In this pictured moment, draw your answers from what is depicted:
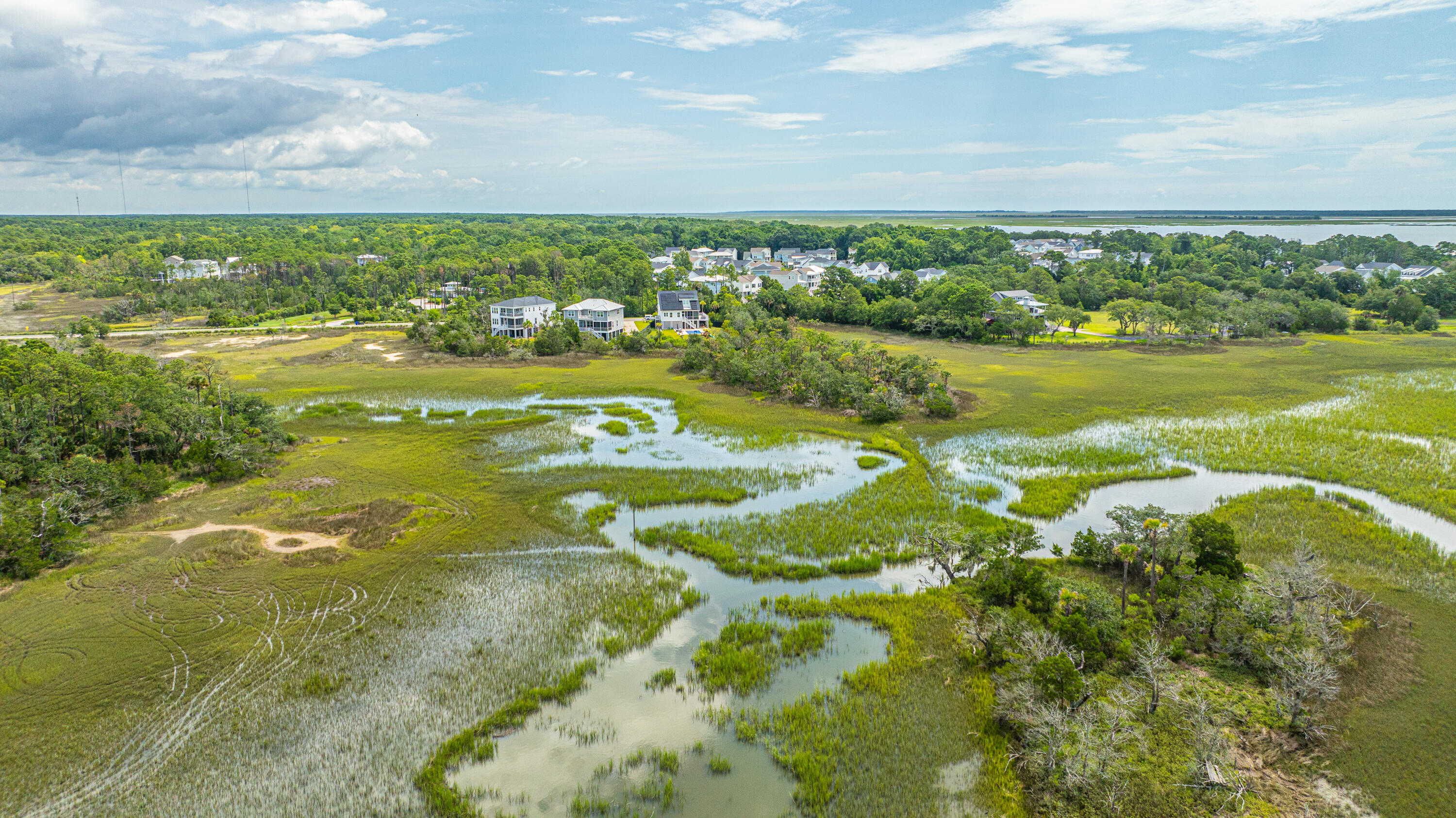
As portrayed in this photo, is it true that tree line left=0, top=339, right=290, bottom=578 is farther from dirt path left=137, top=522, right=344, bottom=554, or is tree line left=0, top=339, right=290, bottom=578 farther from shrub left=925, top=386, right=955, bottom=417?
shrub left=925, top=386, right=955, bottom=417

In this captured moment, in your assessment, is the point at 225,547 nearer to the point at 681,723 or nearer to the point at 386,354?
the point at 681,723

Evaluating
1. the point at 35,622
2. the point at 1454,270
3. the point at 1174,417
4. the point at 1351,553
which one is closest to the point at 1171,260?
the point at 1454,270

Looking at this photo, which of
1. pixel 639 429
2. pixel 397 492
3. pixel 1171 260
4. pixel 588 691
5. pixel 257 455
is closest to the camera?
pixel 588 691

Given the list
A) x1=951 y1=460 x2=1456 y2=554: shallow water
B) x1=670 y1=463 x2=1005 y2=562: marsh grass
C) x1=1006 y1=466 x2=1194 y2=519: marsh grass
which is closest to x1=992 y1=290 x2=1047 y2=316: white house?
x1=951 y1=460 x2=1456 y2=554: shallow water

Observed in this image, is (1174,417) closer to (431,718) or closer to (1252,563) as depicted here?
(1252,563)

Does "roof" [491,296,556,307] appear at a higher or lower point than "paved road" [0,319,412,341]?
higher

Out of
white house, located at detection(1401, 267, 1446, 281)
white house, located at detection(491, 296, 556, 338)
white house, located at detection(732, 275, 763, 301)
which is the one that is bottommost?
white house, located at detection(491, 296, 556, 338)

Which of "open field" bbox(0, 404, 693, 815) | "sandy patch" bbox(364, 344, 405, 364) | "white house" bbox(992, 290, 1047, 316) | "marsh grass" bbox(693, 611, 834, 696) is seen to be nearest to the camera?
"open field" bbox(0, 404, 693, 815)

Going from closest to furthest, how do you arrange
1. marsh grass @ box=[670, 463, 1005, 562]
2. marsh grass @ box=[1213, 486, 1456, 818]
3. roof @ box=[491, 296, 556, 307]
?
marsh grass @ box=[1213, 486, 1456, 818], marsh grass @ box=[670, 463, 1005, 562], roof @ box=[491, 296, 556, 307]
